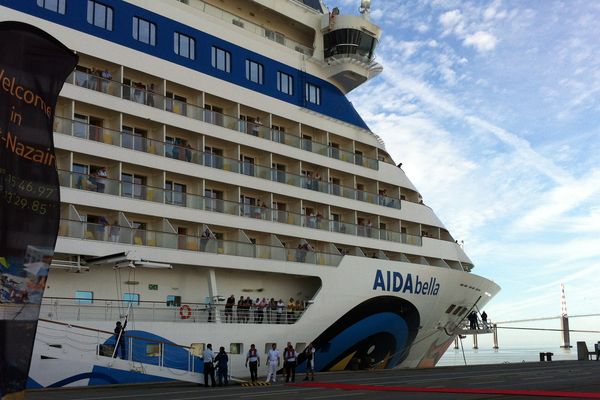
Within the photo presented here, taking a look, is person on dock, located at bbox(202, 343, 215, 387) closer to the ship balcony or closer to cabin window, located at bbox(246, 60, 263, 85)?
cabin window, located at bbox(246, 60, 263, 85)

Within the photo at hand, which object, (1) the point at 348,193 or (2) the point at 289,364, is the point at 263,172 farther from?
(2) the point at 289,364

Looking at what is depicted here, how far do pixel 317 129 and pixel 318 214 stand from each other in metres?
3.90

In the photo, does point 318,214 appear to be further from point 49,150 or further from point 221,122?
point 49,150

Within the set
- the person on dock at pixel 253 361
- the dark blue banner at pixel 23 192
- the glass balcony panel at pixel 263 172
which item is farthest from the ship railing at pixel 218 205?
the dark blue banner at pixel 23 192

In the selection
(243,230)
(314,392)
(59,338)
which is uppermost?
(243,230)

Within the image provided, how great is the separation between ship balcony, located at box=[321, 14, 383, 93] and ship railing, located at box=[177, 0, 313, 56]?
3.74 ft

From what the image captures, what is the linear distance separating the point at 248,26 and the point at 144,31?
21.3ft

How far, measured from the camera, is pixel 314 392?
18.8m

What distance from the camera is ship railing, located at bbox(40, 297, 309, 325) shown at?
70.0 ft

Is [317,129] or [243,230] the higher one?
[317,129]

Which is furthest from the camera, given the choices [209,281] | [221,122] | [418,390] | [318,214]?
[318,214]

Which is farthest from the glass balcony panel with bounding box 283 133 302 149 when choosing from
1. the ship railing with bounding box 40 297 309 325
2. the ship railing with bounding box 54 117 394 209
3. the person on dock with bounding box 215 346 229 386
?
the person on dock with bounding box 215 346 229 386

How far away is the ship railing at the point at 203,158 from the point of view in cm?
2278

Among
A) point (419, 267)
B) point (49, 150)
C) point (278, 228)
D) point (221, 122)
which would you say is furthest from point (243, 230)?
point (49, 150)
